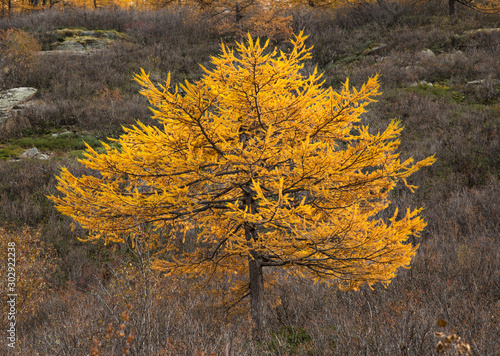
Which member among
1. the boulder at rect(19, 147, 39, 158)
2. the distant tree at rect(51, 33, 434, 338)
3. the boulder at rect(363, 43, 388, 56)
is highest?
the boulder at rect(363, 43, 388, 56)

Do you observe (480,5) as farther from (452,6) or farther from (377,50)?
(377,50)

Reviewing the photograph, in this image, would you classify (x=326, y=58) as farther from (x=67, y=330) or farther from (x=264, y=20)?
(x=67, y=330)

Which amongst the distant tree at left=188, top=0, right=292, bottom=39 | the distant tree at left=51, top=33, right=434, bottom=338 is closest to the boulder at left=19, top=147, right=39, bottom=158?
the distant tree at left=51, top=33, right=434, bottom=338

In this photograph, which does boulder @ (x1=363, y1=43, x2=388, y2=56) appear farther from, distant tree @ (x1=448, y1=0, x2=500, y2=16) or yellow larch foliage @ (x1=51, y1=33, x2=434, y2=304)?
yellow larch foliage @ (x1=51, y1=33, x2=434, y2=304)

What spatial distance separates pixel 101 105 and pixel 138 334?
40.4 feet

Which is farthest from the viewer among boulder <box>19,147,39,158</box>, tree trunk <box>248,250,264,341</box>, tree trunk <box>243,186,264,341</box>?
boulder <box>19,147,39,158</box>

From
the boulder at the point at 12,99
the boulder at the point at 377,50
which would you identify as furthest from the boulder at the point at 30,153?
the boulder at the point at 377,50

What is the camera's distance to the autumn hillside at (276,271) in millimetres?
3191

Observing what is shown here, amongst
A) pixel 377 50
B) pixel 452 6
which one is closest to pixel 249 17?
pixel 377 50

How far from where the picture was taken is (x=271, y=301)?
16.5 feet

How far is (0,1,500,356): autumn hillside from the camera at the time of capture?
10.5ft

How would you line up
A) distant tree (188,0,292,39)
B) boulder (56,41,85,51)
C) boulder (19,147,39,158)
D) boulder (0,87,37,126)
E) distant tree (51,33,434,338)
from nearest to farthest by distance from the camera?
distant tree (51,33,434,338) → boulder (19,147,39,158) → boulder (0,87,37,126) → boulder (56,41,85,51) → distant tree (188,0,292,39)

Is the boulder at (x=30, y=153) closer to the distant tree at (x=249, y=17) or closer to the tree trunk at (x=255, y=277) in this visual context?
the tree trunk at (x=255, y=277)

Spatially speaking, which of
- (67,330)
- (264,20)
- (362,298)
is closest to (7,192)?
(67,330)
